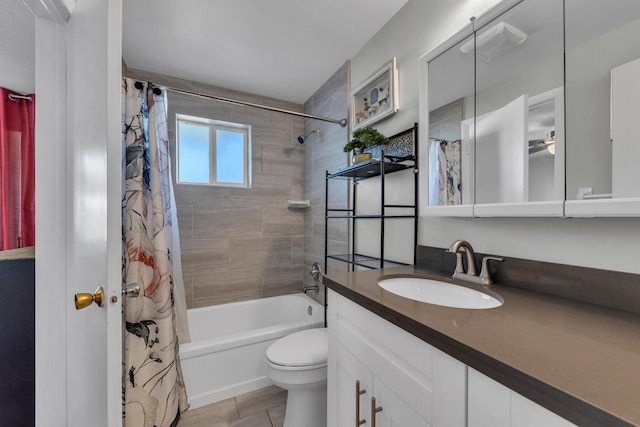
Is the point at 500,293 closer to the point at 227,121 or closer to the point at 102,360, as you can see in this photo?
the point at 102,360

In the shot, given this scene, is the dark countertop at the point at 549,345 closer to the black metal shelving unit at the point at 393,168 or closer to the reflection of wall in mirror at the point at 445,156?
the reflection of wall in mirror at the point at 445,156

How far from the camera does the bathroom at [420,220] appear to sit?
0.76m

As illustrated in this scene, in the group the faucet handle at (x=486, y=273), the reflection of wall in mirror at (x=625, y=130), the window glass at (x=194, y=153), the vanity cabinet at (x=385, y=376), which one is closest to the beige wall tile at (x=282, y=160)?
the window glass at (x=194, y=153)

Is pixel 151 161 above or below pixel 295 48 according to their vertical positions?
below

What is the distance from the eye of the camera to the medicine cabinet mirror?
0.69 m

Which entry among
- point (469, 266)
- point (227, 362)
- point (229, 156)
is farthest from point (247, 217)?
point (469, 266)

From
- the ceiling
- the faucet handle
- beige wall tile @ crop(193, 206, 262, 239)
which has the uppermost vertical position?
the ceiling

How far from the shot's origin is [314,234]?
2514 mm

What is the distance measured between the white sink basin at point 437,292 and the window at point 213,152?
1850 millimetres

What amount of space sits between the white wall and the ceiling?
14cm

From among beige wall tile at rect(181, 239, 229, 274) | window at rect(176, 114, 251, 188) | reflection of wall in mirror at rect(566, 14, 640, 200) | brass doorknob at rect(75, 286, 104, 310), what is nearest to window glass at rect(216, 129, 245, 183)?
window at rect(176, 114, 251, 188)

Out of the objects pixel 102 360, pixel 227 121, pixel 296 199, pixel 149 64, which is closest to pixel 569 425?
pixel 102 360

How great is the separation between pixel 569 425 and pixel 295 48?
2148mm

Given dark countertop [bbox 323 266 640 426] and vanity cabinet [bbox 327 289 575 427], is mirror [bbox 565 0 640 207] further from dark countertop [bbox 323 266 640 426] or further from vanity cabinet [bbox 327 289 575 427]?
vanity cabinet [bbox 327 289 575 427]
